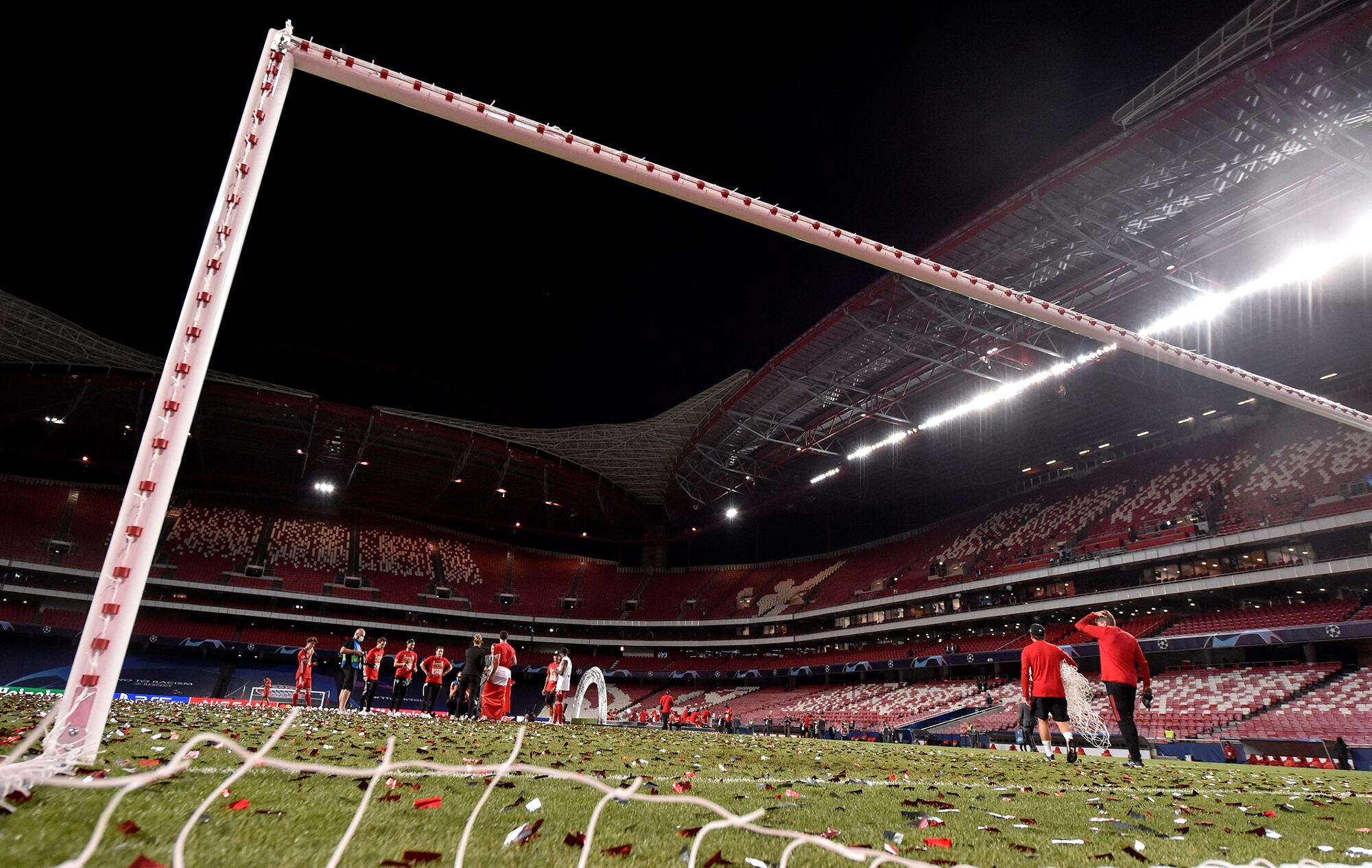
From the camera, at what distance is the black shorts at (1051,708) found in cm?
991

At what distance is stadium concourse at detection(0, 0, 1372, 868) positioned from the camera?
3.96 m

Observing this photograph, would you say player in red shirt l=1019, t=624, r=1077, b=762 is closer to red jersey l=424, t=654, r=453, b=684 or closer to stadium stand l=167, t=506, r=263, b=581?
red jersey l=424, t=654, r=453, b=684

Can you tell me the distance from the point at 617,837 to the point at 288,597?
165ft

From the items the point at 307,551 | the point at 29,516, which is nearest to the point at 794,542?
the point at 307,551

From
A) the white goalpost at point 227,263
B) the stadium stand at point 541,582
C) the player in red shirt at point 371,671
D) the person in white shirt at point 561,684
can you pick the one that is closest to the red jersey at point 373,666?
the player in red shirt at point 371,671

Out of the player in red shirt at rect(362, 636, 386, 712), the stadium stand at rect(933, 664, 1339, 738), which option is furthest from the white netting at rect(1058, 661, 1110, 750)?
the player in red shirt at rect(362, 636, 386, 712)

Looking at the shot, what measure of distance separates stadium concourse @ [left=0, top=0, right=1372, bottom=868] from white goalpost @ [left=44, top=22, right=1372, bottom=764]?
37 mm

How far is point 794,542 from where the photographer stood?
54.5 meters

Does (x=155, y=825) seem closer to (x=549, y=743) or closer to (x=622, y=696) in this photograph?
(x=549, y=743)

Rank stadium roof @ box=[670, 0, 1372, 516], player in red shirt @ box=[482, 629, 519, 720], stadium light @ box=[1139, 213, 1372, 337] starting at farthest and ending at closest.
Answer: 1. stadium light @ box=[1139, 213, 1372, 337]
2. stadium roof @ box=[670, 0, 1372, 516]
3. player in red shirt @ box=[482, 629, 519, 720]

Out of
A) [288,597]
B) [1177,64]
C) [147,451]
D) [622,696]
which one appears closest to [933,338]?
[1177,64]

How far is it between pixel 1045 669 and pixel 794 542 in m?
44.7

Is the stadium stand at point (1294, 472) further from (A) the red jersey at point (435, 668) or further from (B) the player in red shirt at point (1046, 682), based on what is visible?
(A) the red jersey at point (435, 668)

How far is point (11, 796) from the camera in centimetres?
284
